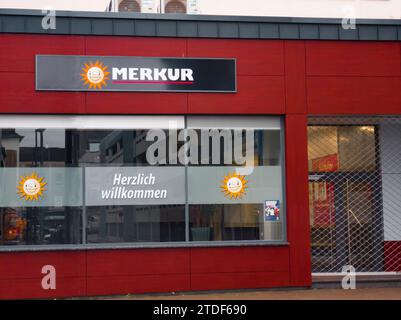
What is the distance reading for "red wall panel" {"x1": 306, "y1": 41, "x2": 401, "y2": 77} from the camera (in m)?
12.9

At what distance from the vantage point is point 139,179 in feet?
40.9

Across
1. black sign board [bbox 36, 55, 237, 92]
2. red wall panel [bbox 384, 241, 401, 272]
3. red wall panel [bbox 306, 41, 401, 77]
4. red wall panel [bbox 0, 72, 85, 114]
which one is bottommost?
red wall panel [bbox 384, 241, 401, 272]

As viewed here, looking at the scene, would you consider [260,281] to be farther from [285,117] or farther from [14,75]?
[14,75]

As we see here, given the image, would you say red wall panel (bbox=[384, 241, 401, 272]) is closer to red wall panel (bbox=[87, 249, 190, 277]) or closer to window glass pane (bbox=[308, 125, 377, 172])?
window glass pane (bbox=[308, 125, 377, 172])

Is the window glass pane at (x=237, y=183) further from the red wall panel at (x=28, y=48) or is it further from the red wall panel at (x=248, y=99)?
the red wall panel at (x=28, y=48)

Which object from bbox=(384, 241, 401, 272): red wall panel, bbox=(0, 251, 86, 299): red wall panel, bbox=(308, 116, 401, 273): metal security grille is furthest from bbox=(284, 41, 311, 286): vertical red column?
bbox=(0, 251, 86, 299): red wall panel

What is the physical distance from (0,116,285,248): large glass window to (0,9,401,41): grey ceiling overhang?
5.09ft

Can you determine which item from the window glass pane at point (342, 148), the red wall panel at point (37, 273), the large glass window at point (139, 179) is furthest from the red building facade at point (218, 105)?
the window glass pane at point (342, 148)

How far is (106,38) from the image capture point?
1241cm

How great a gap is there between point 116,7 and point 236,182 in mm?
3972

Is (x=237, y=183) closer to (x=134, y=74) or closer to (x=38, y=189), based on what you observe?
(x=134, y=74)

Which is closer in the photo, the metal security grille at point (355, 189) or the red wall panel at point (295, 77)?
the red wall panel at point (295, 77)

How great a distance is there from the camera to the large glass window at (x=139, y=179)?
1212 centimetres

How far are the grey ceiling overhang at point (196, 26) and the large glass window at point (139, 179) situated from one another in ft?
5.09
